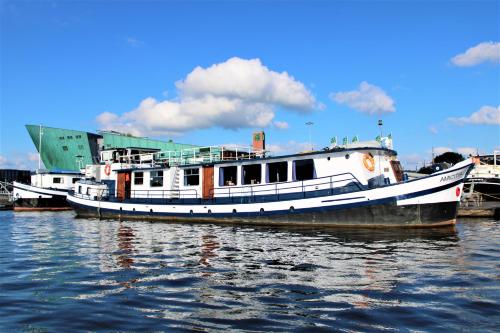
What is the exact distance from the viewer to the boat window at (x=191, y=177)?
28828 mm

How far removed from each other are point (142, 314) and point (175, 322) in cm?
79

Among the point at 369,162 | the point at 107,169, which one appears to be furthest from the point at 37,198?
the point at 369,162

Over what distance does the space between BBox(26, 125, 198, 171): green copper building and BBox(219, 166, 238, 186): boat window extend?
49224mm

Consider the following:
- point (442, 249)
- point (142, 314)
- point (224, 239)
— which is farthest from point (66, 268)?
point (442, 249)

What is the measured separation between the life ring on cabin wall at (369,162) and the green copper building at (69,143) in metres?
56.7

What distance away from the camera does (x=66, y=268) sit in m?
11.6

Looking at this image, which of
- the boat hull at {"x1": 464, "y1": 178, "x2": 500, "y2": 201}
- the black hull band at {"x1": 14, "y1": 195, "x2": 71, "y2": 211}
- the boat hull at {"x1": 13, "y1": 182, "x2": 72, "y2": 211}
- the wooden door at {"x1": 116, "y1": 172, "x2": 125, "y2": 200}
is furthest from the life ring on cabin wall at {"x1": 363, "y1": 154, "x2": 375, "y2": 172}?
the black hull band at {"x1": 14, "y1": 195, "x2": 71, "y2": 211}

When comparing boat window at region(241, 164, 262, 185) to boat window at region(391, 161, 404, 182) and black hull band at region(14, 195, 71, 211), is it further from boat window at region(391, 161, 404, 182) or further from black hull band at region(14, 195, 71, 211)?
black hull band at region(14, 195, 71, 211)

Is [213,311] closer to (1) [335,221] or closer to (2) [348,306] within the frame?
(2) [348,306]

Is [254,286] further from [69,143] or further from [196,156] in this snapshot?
[69,143]

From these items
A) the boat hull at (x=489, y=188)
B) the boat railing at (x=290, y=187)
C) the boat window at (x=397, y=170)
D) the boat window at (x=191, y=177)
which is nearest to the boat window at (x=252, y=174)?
the boat railing at (x=290, y=187)

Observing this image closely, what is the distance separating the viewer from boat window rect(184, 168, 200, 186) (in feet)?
94.6

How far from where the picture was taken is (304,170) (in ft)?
79.6

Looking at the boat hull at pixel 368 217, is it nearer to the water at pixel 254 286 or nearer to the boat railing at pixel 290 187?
the boat railing at pixel 290 187
